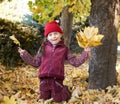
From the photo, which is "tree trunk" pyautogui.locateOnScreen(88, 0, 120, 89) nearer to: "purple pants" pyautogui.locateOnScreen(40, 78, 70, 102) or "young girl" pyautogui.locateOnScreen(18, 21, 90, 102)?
"purple pants" pyautogui.locateOnScreen(40, 78, 70, 102)

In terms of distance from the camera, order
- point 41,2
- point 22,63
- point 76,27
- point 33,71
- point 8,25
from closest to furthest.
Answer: point 41,2
point 33,71
point 22,63
point 8,25
point 76,27

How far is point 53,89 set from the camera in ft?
14.3

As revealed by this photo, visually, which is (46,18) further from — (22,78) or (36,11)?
(22,78)

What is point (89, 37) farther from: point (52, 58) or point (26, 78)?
point (26, 78)

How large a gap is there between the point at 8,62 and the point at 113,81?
3858mm

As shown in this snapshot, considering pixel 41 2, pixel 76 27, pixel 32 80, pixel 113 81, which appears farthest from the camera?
pixel 76 27

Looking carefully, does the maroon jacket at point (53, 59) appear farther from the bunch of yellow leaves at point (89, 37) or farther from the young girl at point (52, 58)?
the bunch of yellow leaves at point (89, 37)

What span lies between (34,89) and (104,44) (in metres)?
1.64

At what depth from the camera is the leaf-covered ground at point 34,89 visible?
4.70 metres

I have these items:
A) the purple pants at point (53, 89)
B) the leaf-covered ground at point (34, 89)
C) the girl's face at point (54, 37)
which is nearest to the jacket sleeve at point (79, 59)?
the girl's face at point (54, 37)

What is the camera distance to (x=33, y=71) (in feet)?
28.6

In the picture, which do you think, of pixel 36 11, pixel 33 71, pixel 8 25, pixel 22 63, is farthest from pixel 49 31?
pixel 8 25

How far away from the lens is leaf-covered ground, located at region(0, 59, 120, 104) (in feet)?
15.4

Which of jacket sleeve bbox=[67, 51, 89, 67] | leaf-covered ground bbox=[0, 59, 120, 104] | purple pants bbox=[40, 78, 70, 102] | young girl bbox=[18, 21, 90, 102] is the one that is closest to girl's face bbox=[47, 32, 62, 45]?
young girl bbox=[18, 21, 90, 102]
